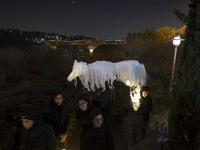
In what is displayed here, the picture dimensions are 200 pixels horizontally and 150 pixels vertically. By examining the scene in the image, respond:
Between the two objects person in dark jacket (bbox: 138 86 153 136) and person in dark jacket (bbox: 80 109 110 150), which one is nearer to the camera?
person in dark jacket (bbox: 80 109 110 150)

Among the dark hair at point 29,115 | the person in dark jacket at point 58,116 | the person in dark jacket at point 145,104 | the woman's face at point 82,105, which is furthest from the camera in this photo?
the person in dark jacket at point 145,104

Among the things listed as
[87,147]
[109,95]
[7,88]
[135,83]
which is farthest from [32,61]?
[87,147]

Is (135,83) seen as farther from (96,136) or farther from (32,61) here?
(32,61)

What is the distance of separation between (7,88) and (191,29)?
12447 millimetres

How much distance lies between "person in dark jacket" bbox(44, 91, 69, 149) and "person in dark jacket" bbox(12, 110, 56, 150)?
0.80m

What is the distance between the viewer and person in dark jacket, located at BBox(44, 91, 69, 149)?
10.2ft

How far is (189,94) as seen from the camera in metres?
2.79

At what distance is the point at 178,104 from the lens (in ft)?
9.40

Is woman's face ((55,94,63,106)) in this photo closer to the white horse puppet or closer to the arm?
the arm

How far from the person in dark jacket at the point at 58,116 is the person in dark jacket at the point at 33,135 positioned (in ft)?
2.63

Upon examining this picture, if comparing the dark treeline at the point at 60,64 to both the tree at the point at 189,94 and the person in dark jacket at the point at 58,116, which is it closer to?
the person in dark jacket at the point at 58,116

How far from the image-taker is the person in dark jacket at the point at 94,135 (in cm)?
230

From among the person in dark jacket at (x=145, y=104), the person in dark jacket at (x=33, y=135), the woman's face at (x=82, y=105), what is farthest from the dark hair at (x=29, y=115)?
the person in dark jacket at (x=145, y=104)

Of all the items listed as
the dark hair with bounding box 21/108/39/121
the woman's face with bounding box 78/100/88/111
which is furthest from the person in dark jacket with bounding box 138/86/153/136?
the dark hair with bounding box 21/108/39/121
